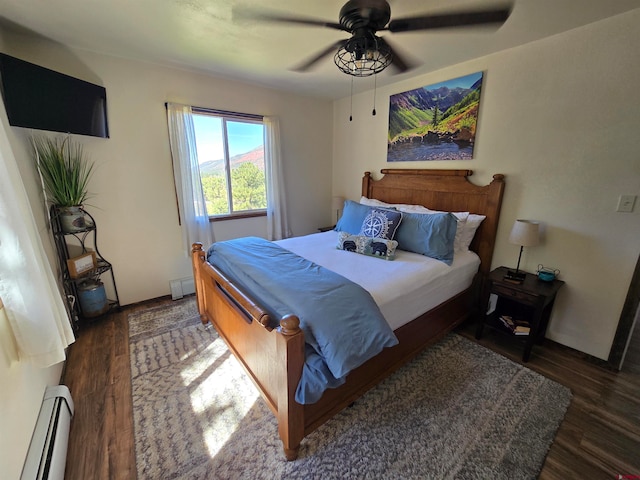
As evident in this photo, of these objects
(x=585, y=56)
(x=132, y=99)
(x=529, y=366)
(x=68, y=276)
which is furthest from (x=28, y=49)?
(x=529, y=366)

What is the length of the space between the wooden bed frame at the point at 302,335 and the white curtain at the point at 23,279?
2.79ft

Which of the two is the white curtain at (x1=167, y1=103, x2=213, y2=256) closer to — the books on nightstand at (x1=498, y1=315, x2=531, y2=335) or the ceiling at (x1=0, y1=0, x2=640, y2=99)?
the ceiling at (x1=0, y1=0, x2=640, y2=99)

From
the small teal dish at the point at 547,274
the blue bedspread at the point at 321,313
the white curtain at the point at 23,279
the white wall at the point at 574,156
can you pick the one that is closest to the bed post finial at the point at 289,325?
→ the blue bedspread at the point at 321,313

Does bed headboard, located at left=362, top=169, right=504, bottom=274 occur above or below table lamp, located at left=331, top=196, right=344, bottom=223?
above

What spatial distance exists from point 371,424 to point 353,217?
1900 millimetres

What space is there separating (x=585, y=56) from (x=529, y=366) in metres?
2.31

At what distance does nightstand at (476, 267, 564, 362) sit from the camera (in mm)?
1977

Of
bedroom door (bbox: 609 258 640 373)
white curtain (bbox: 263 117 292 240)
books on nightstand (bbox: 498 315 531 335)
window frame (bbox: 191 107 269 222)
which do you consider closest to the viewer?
bedroom door (bbox: 609 258 640 373)

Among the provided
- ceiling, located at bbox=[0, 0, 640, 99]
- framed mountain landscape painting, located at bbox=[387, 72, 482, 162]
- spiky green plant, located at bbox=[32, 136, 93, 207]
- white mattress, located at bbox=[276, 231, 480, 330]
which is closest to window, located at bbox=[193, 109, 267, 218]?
ceiling, located at bbox=[0, 0, 640, 99]

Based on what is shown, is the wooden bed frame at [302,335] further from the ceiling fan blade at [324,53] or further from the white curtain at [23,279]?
the ceiling fan blade at [324,53]

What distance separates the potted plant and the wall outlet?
13.8 feet

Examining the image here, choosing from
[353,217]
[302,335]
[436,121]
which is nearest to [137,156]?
[353,217]

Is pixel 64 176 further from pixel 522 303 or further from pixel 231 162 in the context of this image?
pixel 522 303

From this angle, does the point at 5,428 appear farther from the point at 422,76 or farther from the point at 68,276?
the point at 422,76
